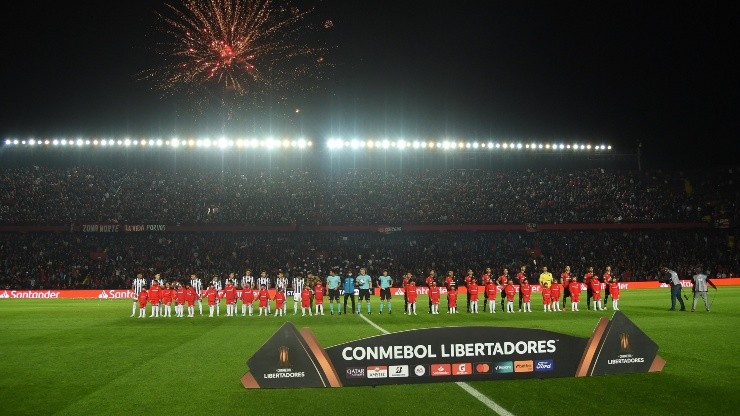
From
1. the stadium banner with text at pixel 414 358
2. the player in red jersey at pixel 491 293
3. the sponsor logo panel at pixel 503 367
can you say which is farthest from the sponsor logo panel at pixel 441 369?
the player in red jersey at pixel 491 293

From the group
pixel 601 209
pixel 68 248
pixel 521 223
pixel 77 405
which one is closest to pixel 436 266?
pixel 521 223

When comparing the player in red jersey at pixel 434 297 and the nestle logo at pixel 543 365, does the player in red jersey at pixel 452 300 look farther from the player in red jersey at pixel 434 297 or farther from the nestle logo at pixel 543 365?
the nestle logo at pixel 543 365

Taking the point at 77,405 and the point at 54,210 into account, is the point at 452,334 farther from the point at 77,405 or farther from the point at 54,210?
the point at 54,210

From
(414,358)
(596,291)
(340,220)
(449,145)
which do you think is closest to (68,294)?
(340,220)

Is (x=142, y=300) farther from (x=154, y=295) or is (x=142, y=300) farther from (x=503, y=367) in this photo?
(x=503, y=367)

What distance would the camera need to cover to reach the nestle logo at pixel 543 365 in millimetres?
9867

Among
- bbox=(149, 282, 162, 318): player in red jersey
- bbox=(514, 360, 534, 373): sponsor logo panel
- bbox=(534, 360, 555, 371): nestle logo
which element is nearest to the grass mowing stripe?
bbox=(514, 360, 534, 373): sponsor logo panel

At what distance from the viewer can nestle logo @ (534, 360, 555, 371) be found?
987cm

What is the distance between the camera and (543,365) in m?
9.89

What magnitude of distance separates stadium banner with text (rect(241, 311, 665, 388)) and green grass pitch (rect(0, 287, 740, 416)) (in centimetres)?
18

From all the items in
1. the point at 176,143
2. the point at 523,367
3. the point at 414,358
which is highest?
the point at 176,143

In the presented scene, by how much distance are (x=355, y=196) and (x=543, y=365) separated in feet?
152

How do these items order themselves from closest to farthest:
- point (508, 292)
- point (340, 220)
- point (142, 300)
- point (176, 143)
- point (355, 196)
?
point (508, 292) → point (142, 300) → point (340, 220) → point (176, 143) → point (355, 196)

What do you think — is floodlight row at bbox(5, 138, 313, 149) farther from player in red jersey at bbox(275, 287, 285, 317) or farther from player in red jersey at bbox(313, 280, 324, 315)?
player in red jersey at bbox(313, 280, 324, 315)
